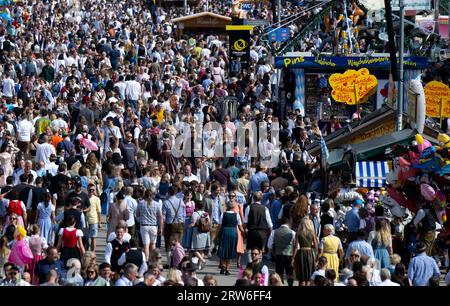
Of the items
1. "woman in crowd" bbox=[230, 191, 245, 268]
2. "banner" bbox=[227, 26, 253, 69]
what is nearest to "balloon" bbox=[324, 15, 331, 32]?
"banner" bbox=[227, 26, 253, 69]

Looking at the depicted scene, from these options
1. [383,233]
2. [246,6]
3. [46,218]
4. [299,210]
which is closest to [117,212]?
[46,218]

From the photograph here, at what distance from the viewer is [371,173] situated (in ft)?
87.1

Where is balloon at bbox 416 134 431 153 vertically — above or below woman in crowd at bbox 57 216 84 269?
above

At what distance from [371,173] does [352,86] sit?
611 cm

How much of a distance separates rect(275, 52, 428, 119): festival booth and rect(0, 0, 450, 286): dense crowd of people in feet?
2.11

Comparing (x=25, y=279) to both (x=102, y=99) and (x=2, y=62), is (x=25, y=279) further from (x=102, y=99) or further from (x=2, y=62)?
(x=2, y=62)

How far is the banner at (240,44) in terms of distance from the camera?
39.1 meters

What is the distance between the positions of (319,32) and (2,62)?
329 inches

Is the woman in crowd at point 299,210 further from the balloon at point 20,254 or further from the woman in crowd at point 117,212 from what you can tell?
the balloon at point 20,254

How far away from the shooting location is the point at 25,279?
1861 cm

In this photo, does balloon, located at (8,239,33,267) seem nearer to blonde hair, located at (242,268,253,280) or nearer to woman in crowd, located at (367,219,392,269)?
blonde hair, located at (242,268,253,280)

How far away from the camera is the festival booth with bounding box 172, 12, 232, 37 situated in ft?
157

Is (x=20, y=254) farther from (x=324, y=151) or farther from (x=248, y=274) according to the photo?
(x=324, y=151)
